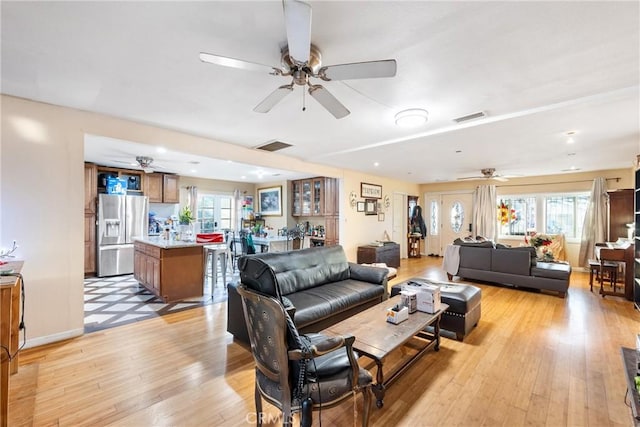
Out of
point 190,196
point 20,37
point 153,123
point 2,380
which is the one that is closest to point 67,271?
point 2,380

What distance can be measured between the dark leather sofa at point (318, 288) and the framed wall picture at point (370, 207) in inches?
134

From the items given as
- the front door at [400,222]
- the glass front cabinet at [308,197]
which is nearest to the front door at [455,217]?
the front door at [400,222]

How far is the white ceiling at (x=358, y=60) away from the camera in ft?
5.12

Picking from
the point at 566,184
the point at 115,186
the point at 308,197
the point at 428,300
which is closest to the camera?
the point at 428,300

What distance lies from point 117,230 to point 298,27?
20.3 feet

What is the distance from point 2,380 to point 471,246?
6.17 metres

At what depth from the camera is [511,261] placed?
4.86 meters

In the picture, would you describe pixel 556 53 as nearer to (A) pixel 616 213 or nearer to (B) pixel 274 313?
(B) pixel 274 313

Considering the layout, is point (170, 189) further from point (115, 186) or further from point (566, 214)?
point (566, 214)

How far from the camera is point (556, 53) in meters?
1.89

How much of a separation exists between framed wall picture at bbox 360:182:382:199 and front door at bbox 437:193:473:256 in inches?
109

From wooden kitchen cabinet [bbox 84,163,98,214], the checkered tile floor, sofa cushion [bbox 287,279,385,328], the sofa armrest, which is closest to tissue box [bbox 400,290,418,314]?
sofa cushion [bbox 287,279,385,328]

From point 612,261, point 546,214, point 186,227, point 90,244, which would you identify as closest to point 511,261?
point 612,261

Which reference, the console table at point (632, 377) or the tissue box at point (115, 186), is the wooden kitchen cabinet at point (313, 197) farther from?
the console table at point (632, 377)
